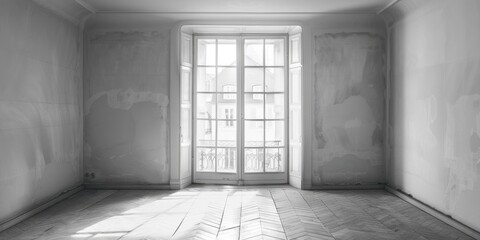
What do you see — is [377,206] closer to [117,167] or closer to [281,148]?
[281,148]

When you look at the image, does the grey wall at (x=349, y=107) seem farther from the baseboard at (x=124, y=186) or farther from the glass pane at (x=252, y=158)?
the baseboard at (x=124, y=186)

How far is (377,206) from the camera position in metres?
4.63

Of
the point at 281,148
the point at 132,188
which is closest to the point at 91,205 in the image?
the point at 132,188

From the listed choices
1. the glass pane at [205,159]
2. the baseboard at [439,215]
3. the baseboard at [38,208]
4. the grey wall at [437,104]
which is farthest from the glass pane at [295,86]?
the baseboard at [38,208]

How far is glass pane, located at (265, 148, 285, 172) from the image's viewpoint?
607 cm

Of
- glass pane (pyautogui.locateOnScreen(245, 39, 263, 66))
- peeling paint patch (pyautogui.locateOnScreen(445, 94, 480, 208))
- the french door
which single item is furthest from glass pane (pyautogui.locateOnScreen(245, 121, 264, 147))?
peeling paint patch (pyautogui.locateOnScreen(445, 94, 480, 208))

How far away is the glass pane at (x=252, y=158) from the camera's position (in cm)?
605

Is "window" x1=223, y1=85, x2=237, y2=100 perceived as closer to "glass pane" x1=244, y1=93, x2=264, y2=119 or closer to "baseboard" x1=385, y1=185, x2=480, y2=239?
"glass pane" x1=244, y1=93, x2=264, y2=119

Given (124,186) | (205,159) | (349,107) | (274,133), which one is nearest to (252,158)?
(274,133)

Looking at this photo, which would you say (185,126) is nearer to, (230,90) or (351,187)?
(230,90)

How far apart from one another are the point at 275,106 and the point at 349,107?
120 cm

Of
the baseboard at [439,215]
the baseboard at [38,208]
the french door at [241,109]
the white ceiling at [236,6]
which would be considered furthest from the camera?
the french door at [241,109]

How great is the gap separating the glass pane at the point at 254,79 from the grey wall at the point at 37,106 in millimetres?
2660

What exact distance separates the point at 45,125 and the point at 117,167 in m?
1.46
